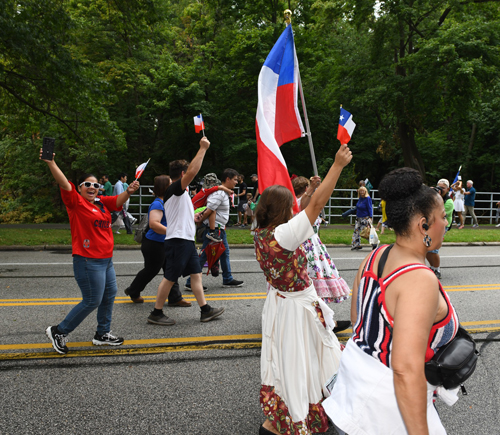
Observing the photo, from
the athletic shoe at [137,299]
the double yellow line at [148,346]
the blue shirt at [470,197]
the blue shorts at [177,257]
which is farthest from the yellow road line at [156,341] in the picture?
the blue shirt at [470,197]

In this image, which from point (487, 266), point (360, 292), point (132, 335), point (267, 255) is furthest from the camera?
point (487, 266)

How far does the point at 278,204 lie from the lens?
293 centimetres

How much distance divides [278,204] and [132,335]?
9.65ft

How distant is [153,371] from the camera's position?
4.03m

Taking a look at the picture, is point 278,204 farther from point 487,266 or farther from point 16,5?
point 16,5

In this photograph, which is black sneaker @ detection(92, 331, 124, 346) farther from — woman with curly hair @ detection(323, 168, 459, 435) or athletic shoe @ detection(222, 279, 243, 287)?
woman with curly hair @ detection(323, 168, 459, 435)

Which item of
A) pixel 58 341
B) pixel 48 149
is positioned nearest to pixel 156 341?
pixel 58 341

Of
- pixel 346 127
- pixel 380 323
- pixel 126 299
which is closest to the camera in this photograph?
pixel 380 323

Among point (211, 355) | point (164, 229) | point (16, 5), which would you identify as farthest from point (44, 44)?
point (211, 355)

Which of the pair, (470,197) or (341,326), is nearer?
(341,326)

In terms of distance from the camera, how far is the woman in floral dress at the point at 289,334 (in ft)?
9.01

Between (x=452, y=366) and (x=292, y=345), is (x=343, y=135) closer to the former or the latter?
(x=292, y=345)

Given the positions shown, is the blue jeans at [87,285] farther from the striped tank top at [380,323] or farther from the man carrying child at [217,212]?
the striped tank top at [380,323]

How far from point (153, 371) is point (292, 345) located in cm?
178
